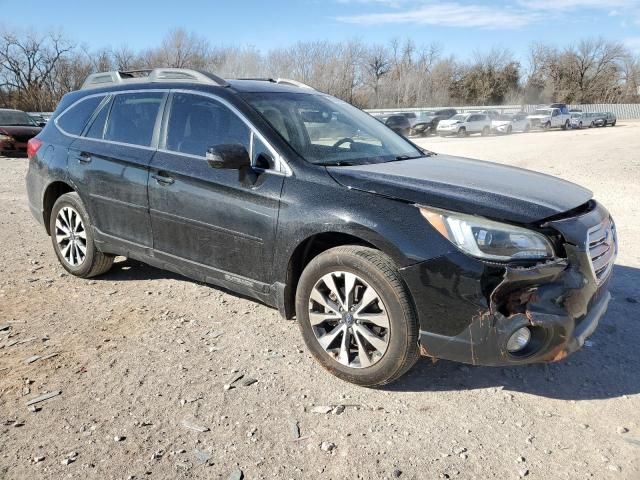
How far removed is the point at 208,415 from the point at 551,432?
181 cm

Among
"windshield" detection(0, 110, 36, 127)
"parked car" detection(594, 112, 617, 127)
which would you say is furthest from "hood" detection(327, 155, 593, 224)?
"parked car" detection(594, 112, 617, 127)

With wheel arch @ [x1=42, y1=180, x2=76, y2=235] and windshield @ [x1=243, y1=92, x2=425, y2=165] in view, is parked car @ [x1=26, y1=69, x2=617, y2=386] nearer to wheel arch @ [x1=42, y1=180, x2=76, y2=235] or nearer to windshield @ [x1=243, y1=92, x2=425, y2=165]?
windshield @ [x1=243, y1=92, x2=425, y2=165]

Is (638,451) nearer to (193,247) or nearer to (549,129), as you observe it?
(193,247)

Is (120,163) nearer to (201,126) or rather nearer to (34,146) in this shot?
(201,126)

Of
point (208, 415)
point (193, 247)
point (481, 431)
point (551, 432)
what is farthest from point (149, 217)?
point (551, 432)

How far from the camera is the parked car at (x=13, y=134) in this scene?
1729cm

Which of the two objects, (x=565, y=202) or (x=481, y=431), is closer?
(x=481, y=431)

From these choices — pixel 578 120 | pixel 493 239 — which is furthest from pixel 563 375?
pixel 578 120

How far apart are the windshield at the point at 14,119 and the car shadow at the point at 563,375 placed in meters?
18.8

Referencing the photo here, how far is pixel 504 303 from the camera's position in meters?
2.80

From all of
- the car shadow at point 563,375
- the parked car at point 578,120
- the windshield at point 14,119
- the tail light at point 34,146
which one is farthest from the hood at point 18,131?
the parked car at point 578,120

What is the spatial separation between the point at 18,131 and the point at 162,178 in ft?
53.4

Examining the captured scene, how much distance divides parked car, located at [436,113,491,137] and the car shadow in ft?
107

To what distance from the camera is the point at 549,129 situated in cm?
4184
